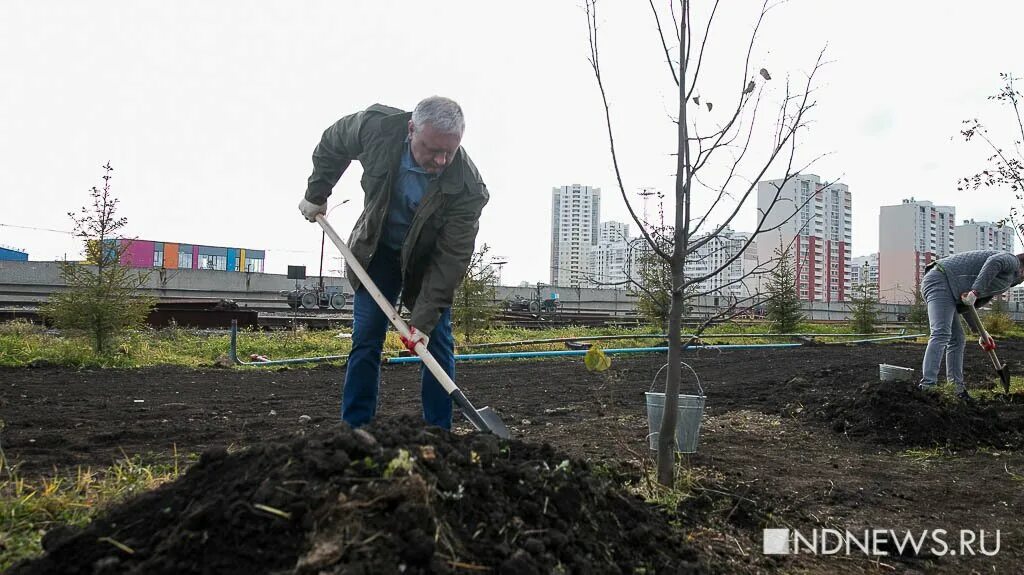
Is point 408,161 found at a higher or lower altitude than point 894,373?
higher

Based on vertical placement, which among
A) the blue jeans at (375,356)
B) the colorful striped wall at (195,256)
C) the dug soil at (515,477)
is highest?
the colorful striped wall at (195,256)

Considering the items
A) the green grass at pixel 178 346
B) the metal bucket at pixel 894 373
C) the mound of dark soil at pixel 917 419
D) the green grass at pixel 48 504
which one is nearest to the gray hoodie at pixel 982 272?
the metal bucket at pixel 894 373

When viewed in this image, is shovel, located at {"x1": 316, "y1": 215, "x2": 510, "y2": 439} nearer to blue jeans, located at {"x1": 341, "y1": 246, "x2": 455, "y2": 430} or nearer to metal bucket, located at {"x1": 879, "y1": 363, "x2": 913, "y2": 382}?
blue jeans, located at {"x1": 341, "y1": 246, "x2": 455, "y2": 430}

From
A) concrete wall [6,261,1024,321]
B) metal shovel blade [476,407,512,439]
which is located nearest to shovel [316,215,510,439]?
metal shovel blade [476,407,512,439]

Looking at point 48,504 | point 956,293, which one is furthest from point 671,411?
point 956,293

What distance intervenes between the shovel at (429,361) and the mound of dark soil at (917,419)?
297cm

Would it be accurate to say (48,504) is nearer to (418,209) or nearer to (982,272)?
(418,209)

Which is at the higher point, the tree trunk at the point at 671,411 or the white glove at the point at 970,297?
the white glove at the point at 970,297

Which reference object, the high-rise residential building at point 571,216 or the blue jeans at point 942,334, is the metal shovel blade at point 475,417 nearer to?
the blue jeans at point 942,334

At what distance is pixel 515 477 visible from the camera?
6.22 feet

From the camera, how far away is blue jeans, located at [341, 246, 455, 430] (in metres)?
3.12

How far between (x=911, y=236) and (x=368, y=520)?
59095 mm

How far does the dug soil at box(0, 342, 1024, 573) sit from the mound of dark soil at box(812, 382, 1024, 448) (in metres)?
0.02

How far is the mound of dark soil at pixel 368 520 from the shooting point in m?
1.45
